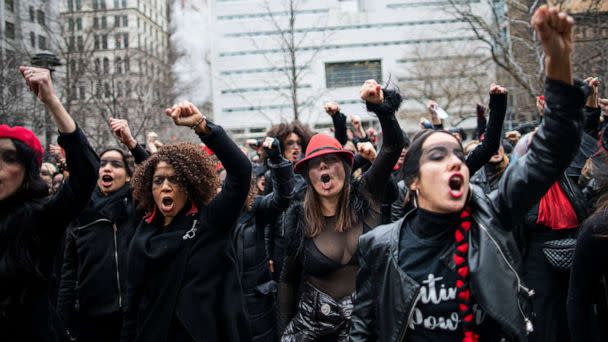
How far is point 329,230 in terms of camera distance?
3789mm

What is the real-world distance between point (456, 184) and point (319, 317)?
1548mm

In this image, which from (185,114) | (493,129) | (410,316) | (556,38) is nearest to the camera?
(556,38)

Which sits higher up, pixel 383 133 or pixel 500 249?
pixel 383 133

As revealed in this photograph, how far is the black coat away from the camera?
268cm

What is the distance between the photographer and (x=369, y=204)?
12.6ft

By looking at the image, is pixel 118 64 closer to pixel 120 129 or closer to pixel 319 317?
pixel 120 129

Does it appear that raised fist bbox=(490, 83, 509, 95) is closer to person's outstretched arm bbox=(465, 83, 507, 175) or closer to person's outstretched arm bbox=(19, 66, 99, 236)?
person's outstretched arm bbox=(465, 83, 507, 175)

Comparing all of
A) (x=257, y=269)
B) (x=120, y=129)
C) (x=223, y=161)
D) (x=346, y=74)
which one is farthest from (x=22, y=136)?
(x=346, y=74)

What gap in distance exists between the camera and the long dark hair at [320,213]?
12.3 ft

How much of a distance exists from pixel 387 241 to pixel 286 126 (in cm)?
382

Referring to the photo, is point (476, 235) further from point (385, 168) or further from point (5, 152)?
point (5, 152)

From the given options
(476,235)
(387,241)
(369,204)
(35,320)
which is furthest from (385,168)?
(35,320)

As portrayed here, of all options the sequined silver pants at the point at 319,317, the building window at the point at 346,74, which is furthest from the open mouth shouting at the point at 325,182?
the building window at the point at 346,74

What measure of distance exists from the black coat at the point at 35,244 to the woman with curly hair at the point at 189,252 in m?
0.52
